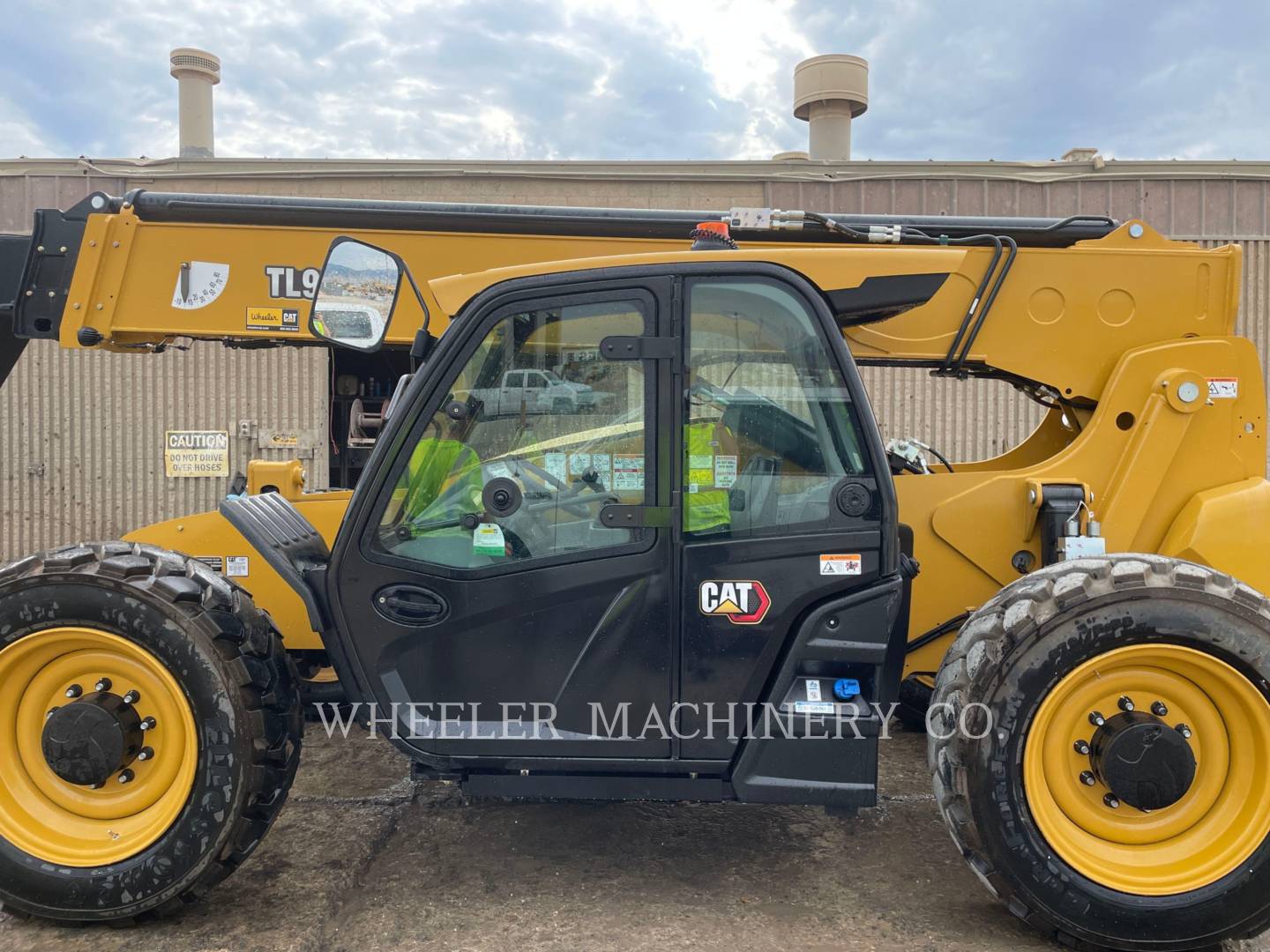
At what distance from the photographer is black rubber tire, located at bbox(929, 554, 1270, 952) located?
2855mm

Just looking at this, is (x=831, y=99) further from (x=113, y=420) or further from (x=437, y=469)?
(x=437, y=469)

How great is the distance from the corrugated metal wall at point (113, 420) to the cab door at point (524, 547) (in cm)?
794

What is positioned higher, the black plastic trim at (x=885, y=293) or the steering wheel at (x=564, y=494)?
the black plastic trim at (x=885, y=293)

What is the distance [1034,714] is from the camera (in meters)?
2.92

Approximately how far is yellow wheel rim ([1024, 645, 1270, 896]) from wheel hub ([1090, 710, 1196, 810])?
0.38ft

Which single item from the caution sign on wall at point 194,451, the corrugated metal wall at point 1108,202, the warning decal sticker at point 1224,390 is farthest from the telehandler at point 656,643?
the caution sign on wall at point 194,451

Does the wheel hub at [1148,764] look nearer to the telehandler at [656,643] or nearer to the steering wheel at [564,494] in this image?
the telehandler at [656,643]

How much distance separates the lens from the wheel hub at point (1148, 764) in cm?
287

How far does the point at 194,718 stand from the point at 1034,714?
2.73m

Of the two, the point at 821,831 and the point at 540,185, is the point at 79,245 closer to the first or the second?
the point at 821,831

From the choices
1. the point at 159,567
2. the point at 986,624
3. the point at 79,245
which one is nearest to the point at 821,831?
the point at 986,624

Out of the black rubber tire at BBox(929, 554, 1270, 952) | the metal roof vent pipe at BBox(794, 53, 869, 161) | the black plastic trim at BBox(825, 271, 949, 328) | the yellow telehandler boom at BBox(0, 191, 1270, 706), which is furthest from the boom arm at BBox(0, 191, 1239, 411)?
the metal roof vent pipe at BBox(794, 53, 869, 161)

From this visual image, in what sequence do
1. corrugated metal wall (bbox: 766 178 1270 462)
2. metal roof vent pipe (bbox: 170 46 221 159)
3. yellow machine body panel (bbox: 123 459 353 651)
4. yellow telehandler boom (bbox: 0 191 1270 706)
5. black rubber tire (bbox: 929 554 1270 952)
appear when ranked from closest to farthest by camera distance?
black rubber tire (bbox: 929 554 1270 952)
yellow telehandler boom (bbox: 0 191 1270 706)
yellow machine body panel (bbox: 123 459 353 651)
corrugated metal wall (bbox: 766 178 1270 462)
metal roof vent pipe (bbox: 170 46 221 159)

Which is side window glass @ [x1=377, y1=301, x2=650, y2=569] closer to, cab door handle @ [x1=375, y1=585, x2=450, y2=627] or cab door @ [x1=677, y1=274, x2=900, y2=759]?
cab door handle @ [x1=375, y1=585, x2=450, y2=627]
